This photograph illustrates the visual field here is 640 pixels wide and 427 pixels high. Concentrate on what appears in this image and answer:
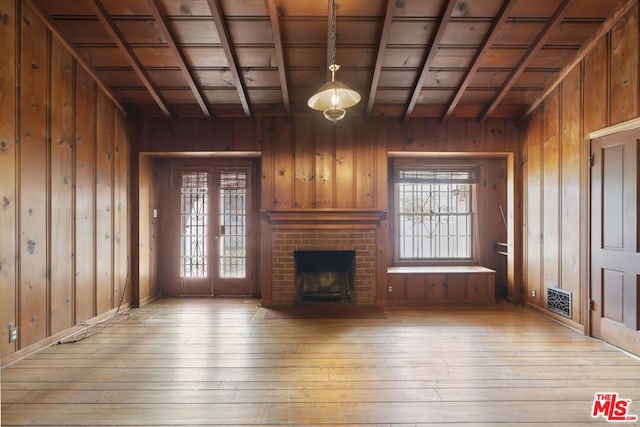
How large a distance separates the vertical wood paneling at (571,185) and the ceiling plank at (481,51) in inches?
44.3

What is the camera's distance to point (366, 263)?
4.55m

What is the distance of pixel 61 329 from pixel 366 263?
11.8ft

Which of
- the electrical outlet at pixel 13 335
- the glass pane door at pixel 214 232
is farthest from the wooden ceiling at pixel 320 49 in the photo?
the electrical outlet at pixel 13 335

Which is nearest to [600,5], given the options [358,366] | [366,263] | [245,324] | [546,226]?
[546,226]

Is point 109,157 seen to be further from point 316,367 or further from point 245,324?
point 316,367

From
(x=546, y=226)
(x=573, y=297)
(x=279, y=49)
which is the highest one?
(x=279, y=49)

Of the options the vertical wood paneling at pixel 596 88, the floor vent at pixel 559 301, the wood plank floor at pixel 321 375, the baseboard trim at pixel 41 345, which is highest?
the vertical wood paneling at pixel 596 88

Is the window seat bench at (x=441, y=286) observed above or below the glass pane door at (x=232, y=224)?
below

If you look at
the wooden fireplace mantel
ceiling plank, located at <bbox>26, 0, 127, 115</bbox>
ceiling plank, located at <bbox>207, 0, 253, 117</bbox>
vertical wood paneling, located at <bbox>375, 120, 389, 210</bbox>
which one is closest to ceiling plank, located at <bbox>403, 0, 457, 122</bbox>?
vertical wood paneling, located at <bbox>375, 120, 389, 210</bbox>

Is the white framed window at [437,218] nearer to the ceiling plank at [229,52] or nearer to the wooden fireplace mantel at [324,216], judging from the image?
the wooden fireplace mantel at [324,216]

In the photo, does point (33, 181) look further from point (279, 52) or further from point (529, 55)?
point (529, 55)

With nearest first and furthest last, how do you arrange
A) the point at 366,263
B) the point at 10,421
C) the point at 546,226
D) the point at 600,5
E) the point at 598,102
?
the point at 10,421
the point at 600,5
the point at 598,102
the point at 546,226
the point at 366,263

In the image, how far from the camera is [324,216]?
4492 mm

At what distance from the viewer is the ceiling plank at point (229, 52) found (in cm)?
290
